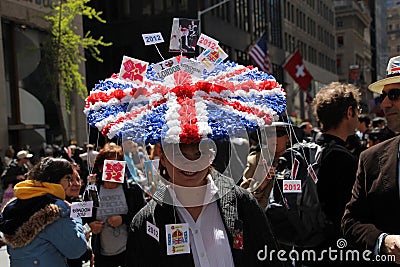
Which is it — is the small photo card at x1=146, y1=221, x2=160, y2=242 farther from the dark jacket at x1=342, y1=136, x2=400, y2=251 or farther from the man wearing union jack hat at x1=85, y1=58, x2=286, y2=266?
the dark jacket at x1=342, y1=136, x2=400, y2=251

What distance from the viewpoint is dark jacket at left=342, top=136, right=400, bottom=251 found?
2.79m

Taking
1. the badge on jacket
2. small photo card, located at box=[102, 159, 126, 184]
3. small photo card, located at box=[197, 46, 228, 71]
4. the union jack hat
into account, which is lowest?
the badge on jacket

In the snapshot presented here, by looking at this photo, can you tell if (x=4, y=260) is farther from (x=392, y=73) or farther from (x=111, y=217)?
(x=392, y=73)

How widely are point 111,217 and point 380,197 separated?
9.34 ft

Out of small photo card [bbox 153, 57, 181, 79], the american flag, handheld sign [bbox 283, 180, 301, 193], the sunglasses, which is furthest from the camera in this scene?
the american flag

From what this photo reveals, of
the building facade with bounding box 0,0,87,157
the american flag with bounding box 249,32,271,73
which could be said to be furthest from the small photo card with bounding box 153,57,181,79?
the american flag with bounding box 249,32,271,73

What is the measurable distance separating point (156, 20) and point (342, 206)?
86.6 feet

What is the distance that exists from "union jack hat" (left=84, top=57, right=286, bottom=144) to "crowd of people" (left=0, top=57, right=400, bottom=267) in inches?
4.1

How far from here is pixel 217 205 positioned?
267 cm

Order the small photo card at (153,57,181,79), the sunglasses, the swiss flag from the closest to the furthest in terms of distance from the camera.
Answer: the small photo card at (153,57,181,79) → the sunglasses → the swiss flag

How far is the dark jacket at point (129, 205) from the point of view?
16.1 ft

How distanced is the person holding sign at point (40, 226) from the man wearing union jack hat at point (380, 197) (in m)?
2.01

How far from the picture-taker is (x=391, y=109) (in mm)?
3088

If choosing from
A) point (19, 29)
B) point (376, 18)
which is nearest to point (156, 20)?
point (19, 29)
